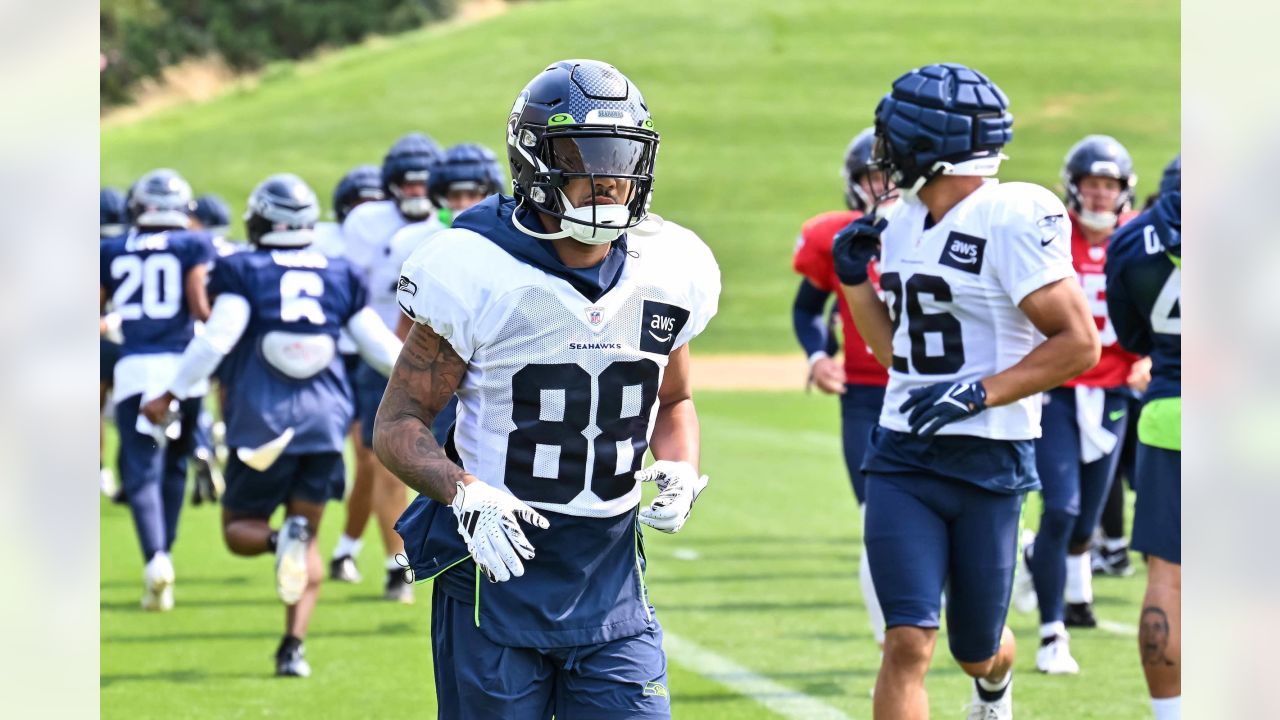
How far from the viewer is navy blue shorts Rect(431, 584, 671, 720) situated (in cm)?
307

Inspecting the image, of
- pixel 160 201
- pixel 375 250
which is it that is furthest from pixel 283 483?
pixel 160 201

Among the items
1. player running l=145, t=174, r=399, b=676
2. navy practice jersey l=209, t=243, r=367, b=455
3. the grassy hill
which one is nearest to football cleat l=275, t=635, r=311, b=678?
player running l=145, t=174, r=399, b=676

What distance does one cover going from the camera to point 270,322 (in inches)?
265

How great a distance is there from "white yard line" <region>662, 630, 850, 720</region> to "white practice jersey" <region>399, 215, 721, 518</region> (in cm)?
288

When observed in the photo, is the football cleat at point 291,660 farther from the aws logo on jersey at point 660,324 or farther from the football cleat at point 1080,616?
the aws logo on jersey at point 660,324

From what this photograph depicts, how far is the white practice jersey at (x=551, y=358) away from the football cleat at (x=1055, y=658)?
3688 millimetres

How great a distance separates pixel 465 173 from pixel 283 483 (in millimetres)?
1810

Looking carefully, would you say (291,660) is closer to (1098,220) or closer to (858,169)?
(858,169)

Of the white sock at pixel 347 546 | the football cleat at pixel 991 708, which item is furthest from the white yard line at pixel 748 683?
the white sock at pixel 347 546

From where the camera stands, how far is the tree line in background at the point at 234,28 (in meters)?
46.3

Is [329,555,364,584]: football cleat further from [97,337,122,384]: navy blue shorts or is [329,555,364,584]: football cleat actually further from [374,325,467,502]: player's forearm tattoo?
[374,325,467,502]: player's forearm tattoo

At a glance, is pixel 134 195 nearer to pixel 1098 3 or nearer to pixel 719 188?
pixel 719 188
